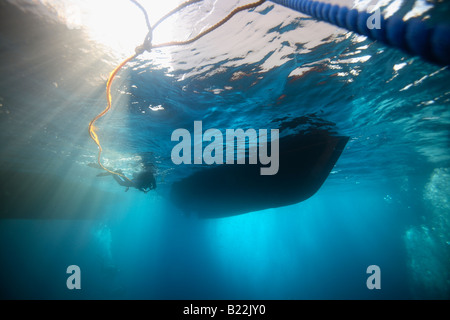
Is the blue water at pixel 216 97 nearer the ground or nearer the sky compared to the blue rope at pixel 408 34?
nearer the sky

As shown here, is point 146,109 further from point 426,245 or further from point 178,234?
point 426,245

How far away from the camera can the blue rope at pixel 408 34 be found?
3.58 feet

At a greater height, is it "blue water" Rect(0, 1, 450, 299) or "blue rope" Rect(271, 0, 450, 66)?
"blue water" Rect(0, 1, 450, 299)

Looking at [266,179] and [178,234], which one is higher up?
[266,179]

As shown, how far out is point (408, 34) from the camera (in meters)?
1.20

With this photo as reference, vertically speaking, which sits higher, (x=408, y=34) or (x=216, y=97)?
(x=216, y=97)

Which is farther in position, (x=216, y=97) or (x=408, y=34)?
(x=216, y=97)

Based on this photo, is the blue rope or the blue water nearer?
the blue rope

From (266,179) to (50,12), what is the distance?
11017mm

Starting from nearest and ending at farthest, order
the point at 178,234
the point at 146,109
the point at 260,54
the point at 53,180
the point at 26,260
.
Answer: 1. the point at 260,54
2. the point at 146,109
3. the point at 53,180
4. the point at 178,234
5. the point at 26,260

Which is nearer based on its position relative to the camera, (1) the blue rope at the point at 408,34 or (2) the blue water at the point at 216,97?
(1) the blue rope at the point at 408,34

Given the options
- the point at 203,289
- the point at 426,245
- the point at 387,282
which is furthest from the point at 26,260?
the point at 426,245

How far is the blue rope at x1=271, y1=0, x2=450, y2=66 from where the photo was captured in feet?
3.58
